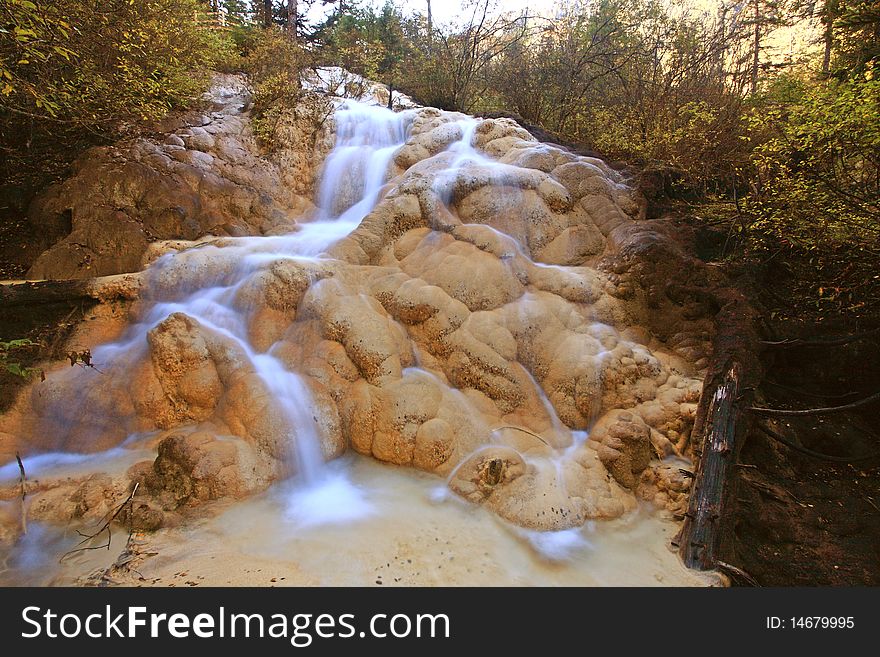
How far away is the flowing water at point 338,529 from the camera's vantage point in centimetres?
312

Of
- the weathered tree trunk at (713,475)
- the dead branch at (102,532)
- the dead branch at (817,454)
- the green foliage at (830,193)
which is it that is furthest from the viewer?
the green foliage at (830,193)

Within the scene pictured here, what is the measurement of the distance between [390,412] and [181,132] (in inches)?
296

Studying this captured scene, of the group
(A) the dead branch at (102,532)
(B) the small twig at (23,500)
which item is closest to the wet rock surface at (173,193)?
(B) the small twig at (23,500)

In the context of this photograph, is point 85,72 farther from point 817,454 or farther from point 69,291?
point 817,454

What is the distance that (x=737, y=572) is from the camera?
10.1 feet

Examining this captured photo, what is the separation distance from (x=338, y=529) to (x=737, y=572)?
313cm

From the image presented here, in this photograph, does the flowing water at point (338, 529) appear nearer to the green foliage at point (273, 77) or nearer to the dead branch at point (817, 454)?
the dead branch at point (817, 454)

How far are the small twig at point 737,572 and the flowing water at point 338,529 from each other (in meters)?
0.26

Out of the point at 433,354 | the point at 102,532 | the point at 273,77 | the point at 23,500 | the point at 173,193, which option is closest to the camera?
the point at 102,532

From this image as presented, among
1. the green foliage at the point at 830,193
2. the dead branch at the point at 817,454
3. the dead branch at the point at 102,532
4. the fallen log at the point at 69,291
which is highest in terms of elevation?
the green foliage at the point at 830,193

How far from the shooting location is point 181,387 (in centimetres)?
451

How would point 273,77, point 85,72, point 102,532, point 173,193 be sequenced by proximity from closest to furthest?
point 102,532
point 85,72
point 173,193
point 273,77

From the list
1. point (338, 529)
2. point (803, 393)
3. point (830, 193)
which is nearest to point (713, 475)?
point (803, 393)
